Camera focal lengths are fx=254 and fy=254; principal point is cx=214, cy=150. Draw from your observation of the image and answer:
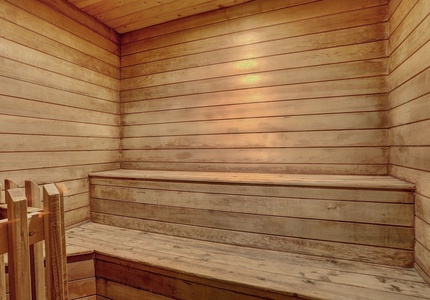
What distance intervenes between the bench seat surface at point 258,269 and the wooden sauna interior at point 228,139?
0.5 inches

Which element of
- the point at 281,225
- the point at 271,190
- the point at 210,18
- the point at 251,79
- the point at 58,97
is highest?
the point at 210,18

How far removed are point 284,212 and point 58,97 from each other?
2474 millimetres

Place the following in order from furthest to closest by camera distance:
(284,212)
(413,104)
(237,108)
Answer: (237,108), (284,212), (413,104)

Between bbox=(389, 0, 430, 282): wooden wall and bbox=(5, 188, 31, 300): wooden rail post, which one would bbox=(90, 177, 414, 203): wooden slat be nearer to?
bbox=(389, 0, 430, 282): wooden wall

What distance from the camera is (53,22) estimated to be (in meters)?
2.60

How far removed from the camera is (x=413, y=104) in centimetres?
173

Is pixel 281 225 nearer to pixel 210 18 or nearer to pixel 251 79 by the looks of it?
pixel 251 79

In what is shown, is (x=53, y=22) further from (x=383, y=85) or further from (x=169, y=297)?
(x=383, y=85)

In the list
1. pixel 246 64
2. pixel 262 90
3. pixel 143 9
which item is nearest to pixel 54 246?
pixel 262 90

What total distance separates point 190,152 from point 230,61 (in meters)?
1.13

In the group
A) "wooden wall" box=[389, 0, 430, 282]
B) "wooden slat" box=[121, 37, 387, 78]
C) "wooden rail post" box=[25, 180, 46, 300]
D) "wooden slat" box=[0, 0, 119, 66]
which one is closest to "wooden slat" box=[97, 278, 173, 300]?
"wooden rail post" box=[25, 180, 46, 300]

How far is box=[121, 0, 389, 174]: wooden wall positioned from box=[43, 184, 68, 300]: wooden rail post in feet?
6.68

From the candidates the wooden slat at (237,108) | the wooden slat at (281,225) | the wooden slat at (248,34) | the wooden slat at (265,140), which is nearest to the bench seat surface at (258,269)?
the wooden slat at (281,225)

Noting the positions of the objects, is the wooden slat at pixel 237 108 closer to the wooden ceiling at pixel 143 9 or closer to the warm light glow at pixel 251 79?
the warm light glow at pixel 251 79
